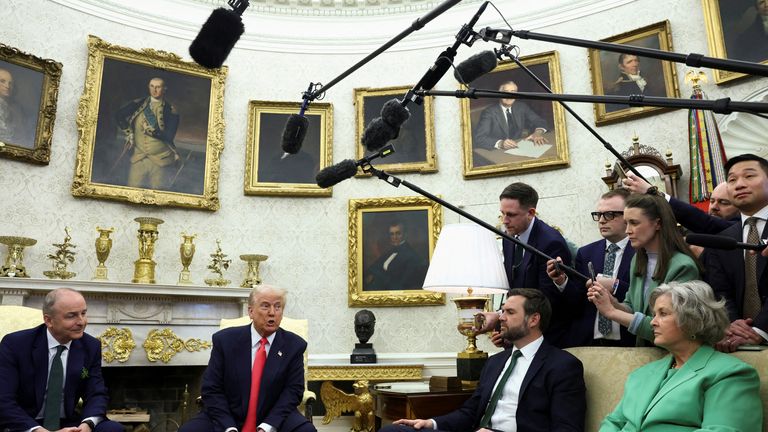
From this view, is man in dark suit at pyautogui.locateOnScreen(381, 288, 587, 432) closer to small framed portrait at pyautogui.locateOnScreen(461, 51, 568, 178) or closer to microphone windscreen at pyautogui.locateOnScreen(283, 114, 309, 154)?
microphone windscreen at pyautogui.locateOnScreen(283, 114, 309, 154)

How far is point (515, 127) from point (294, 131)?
5.12m

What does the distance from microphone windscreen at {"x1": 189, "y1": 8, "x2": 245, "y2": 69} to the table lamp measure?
208cm

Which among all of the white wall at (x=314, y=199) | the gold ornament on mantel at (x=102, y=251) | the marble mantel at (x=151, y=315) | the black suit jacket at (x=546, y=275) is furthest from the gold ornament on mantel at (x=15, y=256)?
the black suit jacket at (x=546, y=275)

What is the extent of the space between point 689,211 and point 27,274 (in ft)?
20.4

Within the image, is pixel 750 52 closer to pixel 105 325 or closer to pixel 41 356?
pixel 41 356

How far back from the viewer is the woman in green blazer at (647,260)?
9.14 ft

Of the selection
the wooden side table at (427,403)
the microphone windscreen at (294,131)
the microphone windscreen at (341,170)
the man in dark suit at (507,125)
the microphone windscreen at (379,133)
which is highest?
the man in dark suit at (507,125)

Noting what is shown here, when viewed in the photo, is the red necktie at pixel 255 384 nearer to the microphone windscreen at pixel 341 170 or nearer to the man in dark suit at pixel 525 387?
the man in dark suit at pixel 525 387

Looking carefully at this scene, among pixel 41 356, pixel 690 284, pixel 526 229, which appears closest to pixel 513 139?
pixel 526 229

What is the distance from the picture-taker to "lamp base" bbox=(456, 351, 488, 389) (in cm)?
399

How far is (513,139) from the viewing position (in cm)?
758

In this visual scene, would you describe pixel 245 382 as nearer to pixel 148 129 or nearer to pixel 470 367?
pixel 470 367

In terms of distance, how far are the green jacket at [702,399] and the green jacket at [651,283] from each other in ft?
0.69

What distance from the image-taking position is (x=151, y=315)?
21.8ft
